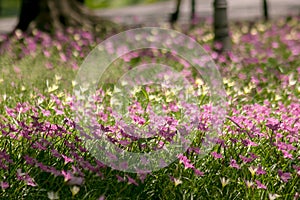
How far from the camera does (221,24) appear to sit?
805 cm

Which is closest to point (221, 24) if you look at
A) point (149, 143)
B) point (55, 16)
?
point (55, 16)

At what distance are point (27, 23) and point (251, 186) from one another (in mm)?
7367

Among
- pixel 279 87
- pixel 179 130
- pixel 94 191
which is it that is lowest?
pixel 94 191

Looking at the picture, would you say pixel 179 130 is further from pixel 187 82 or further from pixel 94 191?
pixel 187 82

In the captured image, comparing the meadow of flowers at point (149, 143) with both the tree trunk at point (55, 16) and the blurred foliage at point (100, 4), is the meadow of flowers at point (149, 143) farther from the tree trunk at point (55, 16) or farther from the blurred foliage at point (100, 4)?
the blurred foliage at point (100, 4)

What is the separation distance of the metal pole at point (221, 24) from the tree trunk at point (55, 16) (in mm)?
2789

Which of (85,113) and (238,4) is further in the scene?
(238,4)

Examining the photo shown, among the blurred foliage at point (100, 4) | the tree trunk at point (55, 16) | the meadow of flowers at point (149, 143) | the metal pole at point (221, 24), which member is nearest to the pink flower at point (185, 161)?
the meadow of flowers at point (149, 143)

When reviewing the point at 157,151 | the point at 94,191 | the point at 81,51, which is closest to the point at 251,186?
the point at 157,151

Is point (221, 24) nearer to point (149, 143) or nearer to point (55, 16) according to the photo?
point (55, 16)

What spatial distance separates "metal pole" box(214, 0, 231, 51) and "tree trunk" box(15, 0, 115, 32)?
2.79 metres

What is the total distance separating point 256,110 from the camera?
5.05m

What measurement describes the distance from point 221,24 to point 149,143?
4.20 metres

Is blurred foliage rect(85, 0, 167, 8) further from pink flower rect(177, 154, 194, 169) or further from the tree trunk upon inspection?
pink flower rect(177, 154, 194, 169)
